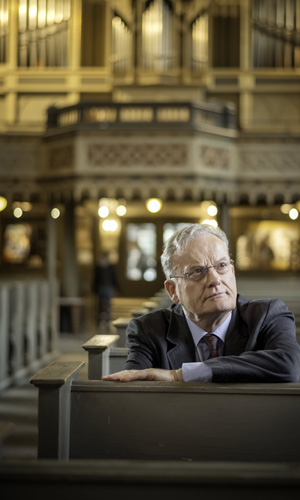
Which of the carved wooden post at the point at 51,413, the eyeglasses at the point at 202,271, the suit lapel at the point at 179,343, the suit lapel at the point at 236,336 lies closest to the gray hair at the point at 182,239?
the eyeglasses at the point at 202,271

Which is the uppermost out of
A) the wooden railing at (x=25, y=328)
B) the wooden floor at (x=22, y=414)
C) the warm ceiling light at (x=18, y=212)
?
the warm ceiling light at (x=18, y=212)

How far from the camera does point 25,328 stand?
823 cm

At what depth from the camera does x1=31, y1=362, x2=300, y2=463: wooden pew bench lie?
6.84 ft

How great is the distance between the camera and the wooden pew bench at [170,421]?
2.09 metres

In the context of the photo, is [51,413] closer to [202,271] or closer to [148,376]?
[148,376]

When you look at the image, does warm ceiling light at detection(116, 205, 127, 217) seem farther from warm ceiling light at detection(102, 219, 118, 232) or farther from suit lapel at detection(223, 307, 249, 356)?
suit lapel at detection(223, 307, 249, 356)

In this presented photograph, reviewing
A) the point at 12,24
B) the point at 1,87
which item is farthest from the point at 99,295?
the point at 12,24

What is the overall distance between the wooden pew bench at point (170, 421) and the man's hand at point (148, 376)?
0.09 metres

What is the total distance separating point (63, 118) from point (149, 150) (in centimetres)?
258

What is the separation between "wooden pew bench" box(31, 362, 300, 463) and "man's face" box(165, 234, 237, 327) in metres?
0.50

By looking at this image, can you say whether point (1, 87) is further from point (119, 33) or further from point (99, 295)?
point (99, 295)

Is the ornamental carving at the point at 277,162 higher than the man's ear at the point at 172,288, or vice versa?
the ornamental carving at the point at 277,162

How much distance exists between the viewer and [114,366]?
368 centimetres

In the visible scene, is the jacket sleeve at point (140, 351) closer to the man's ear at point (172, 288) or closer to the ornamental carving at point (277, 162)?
the man's ear at point (172, 288)
